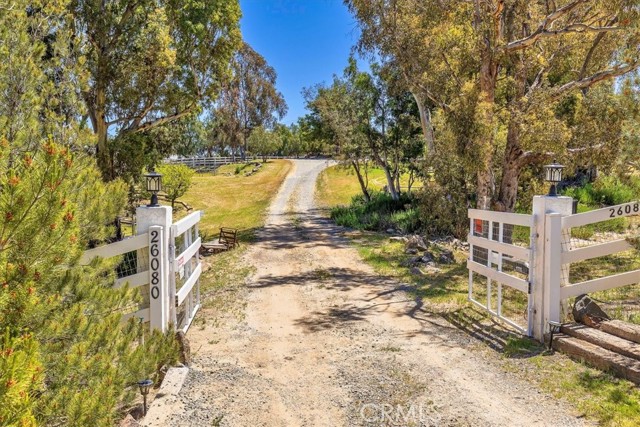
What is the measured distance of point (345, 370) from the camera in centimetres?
556

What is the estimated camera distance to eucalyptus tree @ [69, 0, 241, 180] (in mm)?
13375

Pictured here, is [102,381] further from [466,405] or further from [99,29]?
[99,29]

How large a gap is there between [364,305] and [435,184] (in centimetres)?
821

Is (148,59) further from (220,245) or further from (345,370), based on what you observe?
(345,370)

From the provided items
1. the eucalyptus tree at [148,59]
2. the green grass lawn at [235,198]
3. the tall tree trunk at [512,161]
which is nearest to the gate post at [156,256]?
the eucalyptus tree at [148,59]

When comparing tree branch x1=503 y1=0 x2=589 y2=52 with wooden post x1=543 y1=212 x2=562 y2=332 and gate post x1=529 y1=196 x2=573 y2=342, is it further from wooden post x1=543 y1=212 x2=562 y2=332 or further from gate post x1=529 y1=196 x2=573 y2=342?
wooden post x1=543 y1=212 x2=562 y2=332

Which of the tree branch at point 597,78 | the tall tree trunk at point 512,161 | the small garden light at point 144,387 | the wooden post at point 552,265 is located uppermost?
the tree branch at point 597,78

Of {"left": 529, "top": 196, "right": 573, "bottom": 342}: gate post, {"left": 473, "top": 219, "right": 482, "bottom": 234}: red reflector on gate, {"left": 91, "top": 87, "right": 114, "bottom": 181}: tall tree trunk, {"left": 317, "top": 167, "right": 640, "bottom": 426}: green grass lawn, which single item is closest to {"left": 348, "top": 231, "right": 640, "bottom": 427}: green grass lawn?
{"left": 317, "top": 167, "right": 640, "bottom": 426}: green grass lawn

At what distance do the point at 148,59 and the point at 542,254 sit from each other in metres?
12.6

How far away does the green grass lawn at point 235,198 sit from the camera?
2244 cm

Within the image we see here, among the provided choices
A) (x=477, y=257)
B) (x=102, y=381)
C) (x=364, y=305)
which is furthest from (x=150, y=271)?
(x=477, y=257)

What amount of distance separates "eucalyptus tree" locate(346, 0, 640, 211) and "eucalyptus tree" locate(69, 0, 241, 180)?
504cm

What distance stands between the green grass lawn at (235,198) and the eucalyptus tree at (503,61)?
28.9 ft

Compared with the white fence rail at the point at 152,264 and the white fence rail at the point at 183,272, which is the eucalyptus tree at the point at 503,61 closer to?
the white fence rail at the point at 183,272
